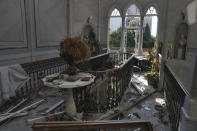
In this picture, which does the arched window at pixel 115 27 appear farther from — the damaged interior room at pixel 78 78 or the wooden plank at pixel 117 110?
the wooden plank at pixel 117 110

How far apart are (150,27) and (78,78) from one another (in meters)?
8.09

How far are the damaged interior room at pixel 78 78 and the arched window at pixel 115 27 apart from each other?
2.62 metres

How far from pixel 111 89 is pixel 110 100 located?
0.83ft

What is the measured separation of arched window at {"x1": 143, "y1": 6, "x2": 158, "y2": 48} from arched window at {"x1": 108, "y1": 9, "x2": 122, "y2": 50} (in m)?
1.69

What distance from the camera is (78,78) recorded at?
7.54ft

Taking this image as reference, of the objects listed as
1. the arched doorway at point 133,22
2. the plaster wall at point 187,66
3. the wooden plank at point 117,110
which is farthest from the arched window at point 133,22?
the wooden plank at point 117,110

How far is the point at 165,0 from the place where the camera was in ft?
12.2

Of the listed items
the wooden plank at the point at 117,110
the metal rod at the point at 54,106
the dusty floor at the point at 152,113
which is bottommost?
the dusty floor at the point at 152,113

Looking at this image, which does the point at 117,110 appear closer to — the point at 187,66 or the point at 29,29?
the point at 29,29

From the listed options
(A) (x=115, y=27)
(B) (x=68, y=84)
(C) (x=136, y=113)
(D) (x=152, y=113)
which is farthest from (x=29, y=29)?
(A) (x=115, y=27)

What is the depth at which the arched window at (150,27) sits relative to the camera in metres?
7.86

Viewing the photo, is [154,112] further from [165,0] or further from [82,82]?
[165,0]

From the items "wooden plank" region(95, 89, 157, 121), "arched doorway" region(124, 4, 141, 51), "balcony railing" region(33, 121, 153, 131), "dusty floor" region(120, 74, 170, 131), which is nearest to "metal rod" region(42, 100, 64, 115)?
"wooden plank" region(95, 89, 157, 121)

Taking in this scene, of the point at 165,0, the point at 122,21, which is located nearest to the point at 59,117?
the point at 165,0
